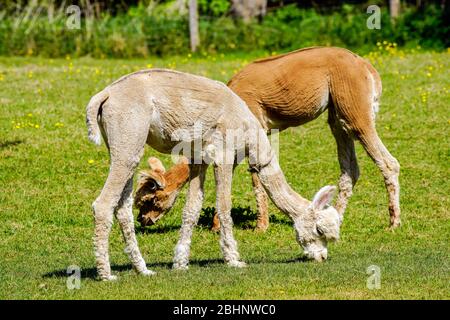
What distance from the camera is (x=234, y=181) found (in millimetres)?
14734

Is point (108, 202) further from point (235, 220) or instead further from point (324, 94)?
point (235, 220)

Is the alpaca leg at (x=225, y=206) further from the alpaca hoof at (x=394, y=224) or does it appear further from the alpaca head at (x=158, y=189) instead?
the alpaca hoof at (x=394, y=224)

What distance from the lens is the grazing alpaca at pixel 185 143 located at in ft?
29.2

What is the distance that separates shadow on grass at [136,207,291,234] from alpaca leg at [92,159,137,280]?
3.43 meters

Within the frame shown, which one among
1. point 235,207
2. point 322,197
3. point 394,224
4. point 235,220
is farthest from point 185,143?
point 235,207

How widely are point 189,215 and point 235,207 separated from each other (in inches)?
146

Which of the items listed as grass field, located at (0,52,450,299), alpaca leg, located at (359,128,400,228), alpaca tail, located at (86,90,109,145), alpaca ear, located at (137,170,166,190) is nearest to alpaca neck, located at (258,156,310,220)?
grass field, located at (0,52,450,299)

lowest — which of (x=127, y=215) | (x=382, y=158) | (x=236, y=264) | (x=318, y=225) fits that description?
(x=236, y=264)

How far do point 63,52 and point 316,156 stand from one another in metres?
9.41

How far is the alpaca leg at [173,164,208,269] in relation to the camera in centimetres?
976

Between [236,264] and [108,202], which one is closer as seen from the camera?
[108,202]

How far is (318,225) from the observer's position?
9.62 meters

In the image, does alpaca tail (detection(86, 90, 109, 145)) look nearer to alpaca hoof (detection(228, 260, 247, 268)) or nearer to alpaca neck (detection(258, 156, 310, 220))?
alpaca neck (detection(258, 156, 310, 220))
